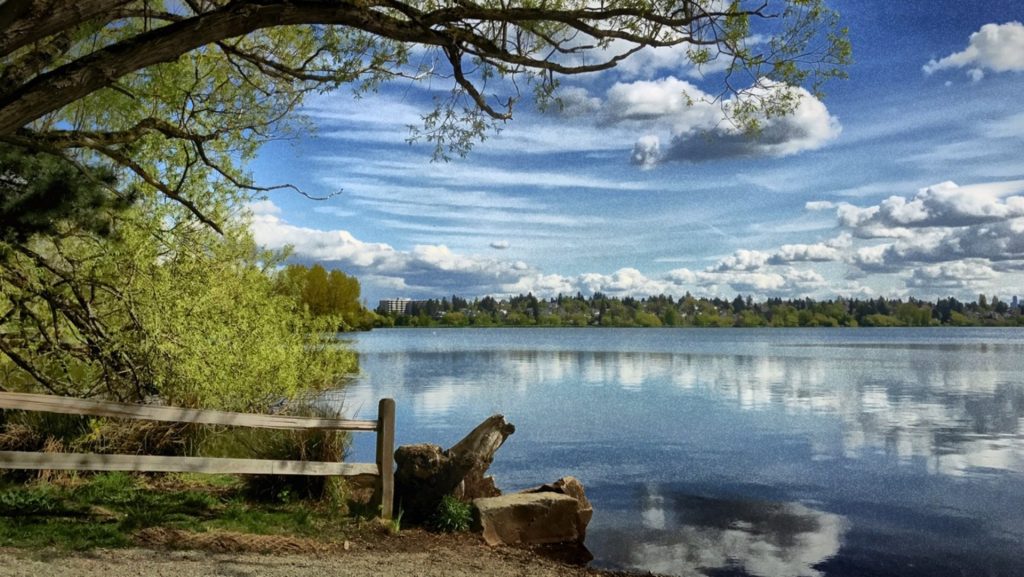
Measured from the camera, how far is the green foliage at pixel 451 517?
9375 mm

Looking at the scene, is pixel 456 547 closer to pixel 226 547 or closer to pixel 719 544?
pixel 226 547

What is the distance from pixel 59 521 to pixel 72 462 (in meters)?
0.93

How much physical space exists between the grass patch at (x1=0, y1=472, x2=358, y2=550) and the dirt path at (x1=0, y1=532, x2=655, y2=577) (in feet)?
1.55

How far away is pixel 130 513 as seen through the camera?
8.69 metres

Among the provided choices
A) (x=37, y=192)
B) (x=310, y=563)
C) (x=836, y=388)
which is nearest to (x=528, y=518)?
A: (x=310, y=563)

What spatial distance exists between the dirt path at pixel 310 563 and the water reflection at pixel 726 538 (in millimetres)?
2841

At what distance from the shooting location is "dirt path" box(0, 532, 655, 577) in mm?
6781

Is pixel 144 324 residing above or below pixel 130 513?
above

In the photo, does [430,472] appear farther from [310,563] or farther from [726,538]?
[726,538]

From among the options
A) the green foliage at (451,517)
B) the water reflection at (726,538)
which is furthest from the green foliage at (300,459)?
the water reflection at (726,538)

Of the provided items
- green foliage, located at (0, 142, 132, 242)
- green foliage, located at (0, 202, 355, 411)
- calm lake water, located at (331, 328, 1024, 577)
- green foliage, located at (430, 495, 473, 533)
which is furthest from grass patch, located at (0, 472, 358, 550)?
calm lake water, located at (331, 328, 1024, 577)

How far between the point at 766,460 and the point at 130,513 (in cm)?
1466

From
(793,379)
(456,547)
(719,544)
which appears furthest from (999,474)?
(793,379)

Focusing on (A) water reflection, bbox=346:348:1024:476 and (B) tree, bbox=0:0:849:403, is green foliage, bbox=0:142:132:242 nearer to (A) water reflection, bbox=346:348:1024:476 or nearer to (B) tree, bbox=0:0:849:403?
(B) tree, bbox=0:0:849:403
